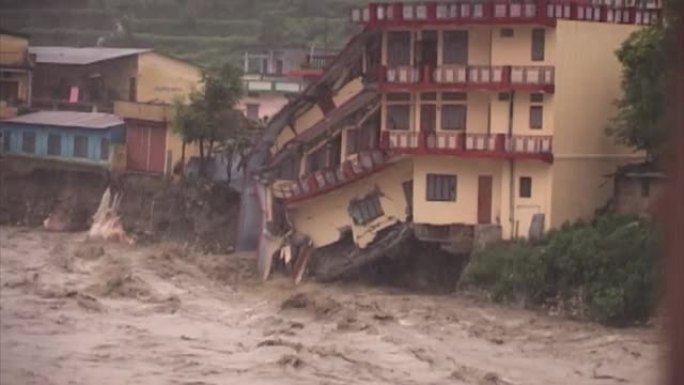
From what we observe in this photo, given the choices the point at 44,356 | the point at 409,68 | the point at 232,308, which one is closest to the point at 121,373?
the point at 44,356

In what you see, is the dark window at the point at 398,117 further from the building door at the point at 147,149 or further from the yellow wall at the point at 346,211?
the building door at the point at 147,149

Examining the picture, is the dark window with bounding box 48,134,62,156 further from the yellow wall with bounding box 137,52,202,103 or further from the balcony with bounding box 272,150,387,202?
the balcony with bounding box 272,150,387,202

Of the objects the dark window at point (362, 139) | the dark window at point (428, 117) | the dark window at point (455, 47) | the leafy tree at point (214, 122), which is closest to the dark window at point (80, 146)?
the leafy tree at point (214, 122)

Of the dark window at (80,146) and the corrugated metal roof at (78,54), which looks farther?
the dark window at (80,146)

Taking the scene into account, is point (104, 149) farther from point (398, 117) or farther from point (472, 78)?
point (472, 78)

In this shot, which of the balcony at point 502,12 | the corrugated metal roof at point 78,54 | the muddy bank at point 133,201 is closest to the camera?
the corrugated metal roof at point 78,54

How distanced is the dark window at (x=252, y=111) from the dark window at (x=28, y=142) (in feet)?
2.60

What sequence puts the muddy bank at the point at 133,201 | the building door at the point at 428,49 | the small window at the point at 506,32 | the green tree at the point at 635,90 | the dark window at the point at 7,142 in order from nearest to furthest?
the green tree at the point at 635,90
the small window at the point at 506,32
the building door at the point at 428,49
the dark window at the point at 7,142
the muddy bank at the point at 133,201

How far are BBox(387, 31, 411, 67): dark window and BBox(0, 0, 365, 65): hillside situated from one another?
0.16 meters

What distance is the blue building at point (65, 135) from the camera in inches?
180

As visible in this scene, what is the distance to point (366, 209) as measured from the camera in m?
4.60

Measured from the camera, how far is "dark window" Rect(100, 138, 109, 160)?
15.7 feet

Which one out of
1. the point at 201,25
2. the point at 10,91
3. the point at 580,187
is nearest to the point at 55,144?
the point at 10,91

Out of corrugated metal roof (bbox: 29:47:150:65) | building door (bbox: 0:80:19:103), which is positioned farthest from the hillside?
building door (bbox: 0:80:19:103)
